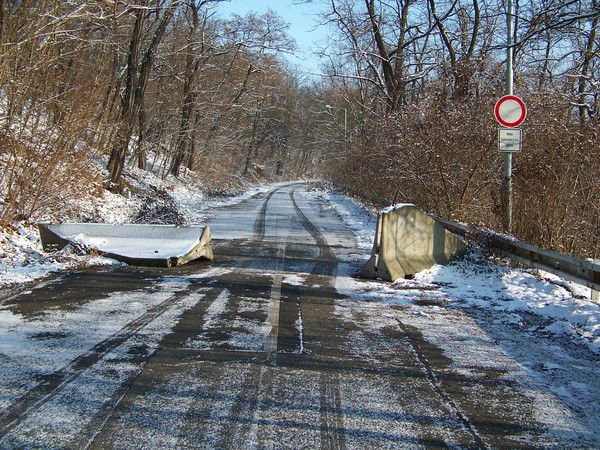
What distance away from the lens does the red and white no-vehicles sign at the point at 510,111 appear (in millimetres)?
9297

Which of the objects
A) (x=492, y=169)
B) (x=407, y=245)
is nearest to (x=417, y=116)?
(x=492, y=169)

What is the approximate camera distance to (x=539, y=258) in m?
7.59

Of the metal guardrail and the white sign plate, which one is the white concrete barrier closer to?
the metal guardrail

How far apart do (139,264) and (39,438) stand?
5.81 metres

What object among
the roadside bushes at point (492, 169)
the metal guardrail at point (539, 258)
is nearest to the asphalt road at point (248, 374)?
the metal guardrail at point (539, 258)

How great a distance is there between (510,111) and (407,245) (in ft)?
10.1

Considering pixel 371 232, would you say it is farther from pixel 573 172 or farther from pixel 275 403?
pixel 275 403

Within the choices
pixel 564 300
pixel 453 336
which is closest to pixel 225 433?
pixel 453 336

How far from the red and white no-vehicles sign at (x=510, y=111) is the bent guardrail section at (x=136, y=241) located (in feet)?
18.9

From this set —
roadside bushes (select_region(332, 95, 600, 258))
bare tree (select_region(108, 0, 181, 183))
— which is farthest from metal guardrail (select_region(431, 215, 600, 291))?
bare tree (select_region(108, 0, 181, 183))

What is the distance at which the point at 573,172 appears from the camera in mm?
9102

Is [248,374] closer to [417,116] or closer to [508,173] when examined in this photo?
[508,173]

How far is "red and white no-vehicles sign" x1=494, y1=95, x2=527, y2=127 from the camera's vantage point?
930 centimetres

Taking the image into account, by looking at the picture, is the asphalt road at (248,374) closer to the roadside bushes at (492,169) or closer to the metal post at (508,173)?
the metal post at (508,173)
